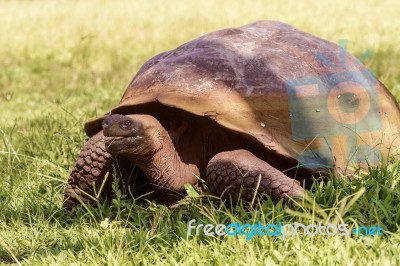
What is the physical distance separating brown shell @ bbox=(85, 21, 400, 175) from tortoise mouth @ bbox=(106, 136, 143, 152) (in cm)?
24

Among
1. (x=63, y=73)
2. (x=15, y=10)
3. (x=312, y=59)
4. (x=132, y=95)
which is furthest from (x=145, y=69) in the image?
(x=15, y=10)

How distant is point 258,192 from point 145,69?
1018 mm

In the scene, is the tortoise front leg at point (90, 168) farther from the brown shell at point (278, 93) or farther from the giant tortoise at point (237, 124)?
the brown shell at point (278, 93)

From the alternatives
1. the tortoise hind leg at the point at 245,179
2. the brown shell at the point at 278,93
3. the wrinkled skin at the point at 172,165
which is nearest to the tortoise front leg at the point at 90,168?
the wrinkled skin at the point at 172,165

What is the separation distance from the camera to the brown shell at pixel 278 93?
3.00 m

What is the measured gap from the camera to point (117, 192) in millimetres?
2969

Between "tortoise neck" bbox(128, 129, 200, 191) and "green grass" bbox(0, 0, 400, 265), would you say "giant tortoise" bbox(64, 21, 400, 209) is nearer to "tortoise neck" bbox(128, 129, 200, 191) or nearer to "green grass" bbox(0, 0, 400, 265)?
"tortoise neck" bbox(128, 129, 200, 191)

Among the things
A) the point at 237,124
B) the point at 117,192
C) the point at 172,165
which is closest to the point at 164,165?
the point at 172,165

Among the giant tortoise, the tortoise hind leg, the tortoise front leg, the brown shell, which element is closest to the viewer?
the tortoise hind leg

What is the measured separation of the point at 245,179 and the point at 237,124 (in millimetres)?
256

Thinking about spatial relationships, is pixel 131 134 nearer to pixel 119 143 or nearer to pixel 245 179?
pixel 119 143

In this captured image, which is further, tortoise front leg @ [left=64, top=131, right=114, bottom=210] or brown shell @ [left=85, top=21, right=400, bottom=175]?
tortoise front leg @ [left=64, top=131, right=114, bottom=210]

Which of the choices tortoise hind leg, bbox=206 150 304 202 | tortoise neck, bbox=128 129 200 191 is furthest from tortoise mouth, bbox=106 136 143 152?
tortoise hind leg, bbox=206 150 304 202

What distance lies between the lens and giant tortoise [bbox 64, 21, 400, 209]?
9.47 feet
